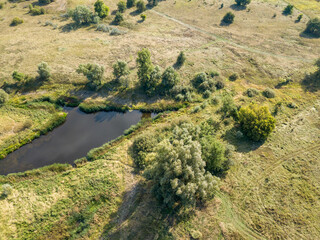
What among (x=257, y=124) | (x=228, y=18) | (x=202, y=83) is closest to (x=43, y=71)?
(x=202, y=83)

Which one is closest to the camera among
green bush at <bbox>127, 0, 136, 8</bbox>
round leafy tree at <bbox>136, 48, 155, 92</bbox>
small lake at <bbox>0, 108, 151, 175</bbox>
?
small lake at <bbox>0, 108, 151, 175</bbox>

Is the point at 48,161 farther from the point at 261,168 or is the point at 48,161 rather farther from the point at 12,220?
the point at 261,168

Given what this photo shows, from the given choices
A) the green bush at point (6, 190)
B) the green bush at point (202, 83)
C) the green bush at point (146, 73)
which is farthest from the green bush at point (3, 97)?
the green bush at point (202, 83)

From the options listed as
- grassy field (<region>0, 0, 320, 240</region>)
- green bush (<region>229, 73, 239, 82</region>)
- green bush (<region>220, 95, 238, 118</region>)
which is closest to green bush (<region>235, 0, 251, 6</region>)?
grassy field (<region>0, 0, 320, 240</region>)

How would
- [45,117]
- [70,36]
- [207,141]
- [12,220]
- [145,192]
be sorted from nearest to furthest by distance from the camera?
[12,220] → [145,192] → [207,141] → [45,117] → [70,36]

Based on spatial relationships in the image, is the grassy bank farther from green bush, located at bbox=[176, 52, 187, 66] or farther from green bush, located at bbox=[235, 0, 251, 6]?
green bush, located at bbox=[235, 0, 251, 6]

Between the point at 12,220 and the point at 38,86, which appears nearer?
the point at 12,220

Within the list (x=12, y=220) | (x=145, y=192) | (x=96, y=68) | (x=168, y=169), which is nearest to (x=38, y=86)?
(x=96, y=68)
